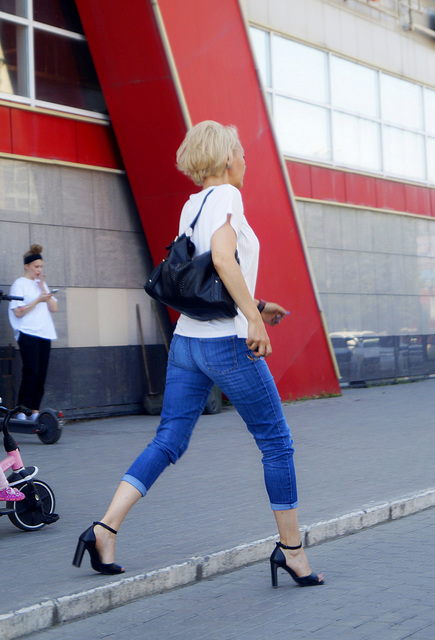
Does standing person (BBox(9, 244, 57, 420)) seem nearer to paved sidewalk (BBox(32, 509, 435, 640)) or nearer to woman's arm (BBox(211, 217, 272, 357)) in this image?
paved sidewalk (BBox(32, 509, 435, 640))

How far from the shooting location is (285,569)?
4.38m

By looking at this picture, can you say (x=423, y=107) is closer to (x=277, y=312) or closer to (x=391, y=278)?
(x=391, y=278)

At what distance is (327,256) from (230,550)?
1180 centimetres

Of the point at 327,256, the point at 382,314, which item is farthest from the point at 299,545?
the point at 382,314

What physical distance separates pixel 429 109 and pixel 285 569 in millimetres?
16528

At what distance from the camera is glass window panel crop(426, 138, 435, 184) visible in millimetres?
19219

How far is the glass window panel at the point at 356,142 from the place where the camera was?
55.2 ft

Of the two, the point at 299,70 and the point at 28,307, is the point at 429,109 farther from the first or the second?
the point at 28,307

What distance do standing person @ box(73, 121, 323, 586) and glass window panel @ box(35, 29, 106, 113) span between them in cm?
823

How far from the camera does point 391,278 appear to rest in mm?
17859

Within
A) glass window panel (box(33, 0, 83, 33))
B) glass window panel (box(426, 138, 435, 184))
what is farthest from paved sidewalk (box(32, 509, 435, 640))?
glass window panel (box(426, 138, 435, 184))

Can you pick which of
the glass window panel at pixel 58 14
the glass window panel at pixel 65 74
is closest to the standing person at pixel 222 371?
the glass window panel at pixel 65 74

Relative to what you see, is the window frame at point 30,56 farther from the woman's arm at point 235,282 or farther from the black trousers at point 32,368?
the woman's arm at point 235,282

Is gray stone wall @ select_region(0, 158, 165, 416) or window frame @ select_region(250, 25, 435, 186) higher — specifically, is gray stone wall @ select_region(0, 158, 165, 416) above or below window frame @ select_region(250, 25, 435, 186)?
below
